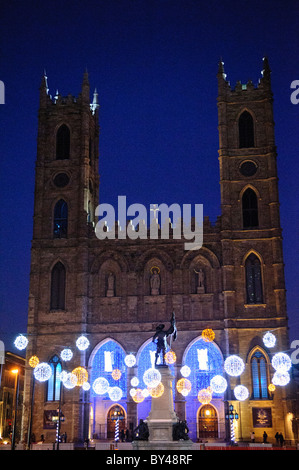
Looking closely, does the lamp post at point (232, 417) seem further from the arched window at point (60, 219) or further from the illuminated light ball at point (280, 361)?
the arched window at point (60, 219)

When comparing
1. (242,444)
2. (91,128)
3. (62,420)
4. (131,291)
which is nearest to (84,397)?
(62,420)

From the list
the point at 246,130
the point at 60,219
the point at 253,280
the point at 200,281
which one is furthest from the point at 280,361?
the point at 60,219

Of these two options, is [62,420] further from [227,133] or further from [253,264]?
[227,133]

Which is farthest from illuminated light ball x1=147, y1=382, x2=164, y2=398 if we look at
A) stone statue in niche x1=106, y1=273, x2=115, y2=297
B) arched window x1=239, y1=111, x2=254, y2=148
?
arched window x1=239, y1=111, x2=254, y2=148

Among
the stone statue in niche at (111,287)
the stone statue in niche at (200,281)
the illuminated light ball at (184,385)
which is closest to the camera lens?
the illuminated light ball at (184,385)

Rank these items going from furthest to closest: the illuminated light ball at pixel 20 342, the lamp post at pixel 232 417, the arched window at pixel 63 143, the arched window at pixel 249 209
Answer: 1. the arched window at pixel 63 143
2. the arched window at pixel 249 209
3. the lamp post at pixel 232 417
4. the illuminated light ball at pixel 20 342

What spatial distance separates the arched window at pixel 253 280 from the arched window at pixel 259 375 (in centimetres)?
427

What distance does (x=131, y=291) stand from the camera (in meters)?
50.8

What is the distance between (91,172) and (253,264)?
17625mm

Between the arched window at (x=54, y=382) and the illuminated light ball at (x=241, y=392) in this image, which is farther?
the arched window at (x=54, y=382)

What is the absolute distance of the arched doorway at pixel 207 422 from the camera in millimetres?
47469

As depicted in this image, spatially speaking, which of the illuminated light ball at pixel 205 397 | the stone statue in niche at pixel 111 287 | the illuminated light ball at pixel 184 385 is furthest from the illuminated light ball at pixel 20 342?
the stone statue in niche at pixel 111 287

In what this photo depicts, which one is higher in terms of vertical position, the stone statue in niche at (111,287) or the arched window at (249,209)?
the arched window at (249,209)

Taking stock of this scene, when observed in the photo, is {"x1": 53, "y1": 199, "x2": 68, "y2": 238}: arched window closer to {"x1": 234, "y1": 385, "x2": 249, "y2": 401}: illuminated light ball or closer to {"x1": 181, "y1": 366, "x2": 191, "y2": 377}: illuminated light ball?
{"x1": 181, "y1": 366, "x2": 191, "y2": 377}: illuminated light ball
